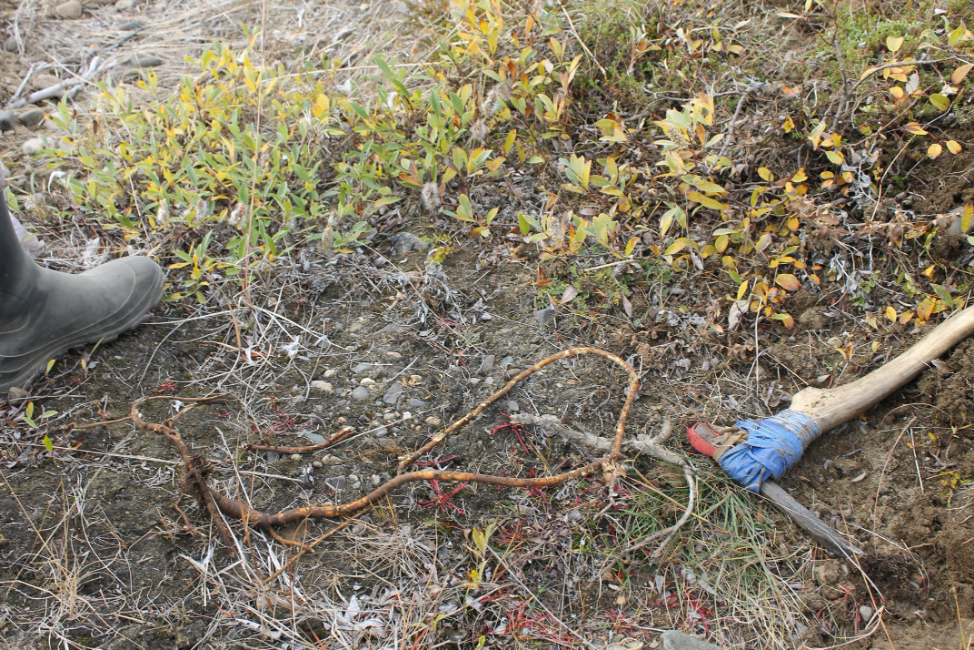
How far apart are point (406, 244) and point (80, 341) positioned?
4.28ft

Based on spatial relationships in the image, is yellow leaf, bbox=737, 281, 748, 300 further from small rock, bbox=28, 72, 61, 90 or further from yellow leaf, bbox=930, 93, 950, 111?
small rock, bbox=28, 72, 61, 90

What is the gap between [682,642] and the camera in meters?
1.58

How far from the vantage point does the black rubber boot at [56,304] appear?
2.09 metres

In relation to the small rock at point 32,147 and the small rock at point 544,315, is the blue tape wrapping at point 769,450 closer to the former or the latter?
the small rock at point 544,315

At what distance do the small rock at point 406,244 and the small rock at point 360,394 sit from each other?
0.68 meters

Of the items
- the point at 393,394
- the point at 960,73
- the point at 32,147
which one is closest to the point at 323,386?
the point at 393,394

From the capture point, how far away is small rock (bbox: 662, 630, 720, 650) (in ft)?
5.13

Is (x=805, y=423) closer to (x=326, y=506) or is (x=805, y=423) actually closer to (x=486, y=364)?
(x=486, y=364)

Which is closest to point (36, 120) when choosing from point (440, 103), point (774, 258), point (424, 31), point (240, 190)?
point (240, 190)

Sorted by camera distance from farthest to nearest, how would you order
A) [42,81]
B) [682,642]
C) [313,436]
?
[42,81] < [313,436] < [682,642]

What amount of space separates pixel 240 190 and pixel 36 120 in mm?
1898

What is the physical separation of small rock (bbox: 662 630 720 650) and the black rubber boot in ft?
7.12

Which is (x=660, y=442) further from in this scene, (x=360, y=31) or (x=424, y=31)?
(x=360, y=31)

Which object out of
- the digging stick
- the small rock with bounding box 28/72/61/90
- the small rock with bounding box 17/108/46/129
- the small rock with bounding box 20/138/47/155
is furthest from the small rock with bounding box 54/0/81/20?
the digging stick
